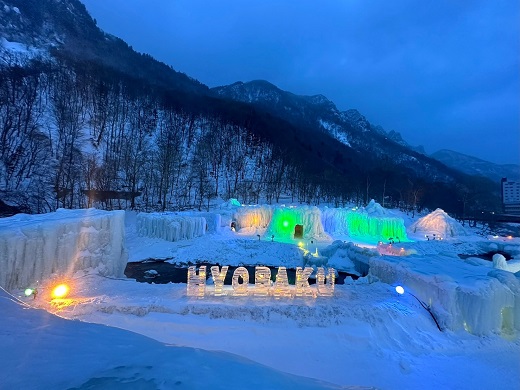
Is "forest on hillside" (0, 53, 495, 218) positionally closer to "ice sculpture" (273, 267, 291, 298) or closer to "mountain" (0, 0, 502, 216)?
"mountain" (0, 0, 502, 216)

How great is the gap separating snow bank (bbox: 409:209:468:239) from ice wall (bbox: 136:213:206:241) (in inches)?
1058

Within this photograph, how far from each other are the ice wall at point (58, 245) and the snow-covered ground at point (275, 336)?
731 millimetres

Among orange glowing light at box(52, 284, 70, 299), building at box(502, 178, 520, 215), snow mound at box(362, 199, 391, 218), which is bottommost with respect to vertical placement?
orange glowing light at box(52, 284, 70, 299)

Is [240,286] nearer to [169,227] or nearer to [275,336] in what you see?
[275,336]

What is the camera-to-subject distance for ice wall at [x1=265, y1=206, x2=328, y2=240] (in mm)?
30719

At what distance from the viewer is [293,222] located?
31.0 m

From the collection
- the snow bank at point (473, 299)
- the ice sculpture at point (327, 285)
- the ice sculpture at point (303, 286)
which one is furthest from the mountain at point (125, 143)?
the snow bank at point (473, 299)

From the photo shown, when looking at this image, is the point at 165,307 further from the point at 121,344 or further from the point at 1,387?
the point at 1,387

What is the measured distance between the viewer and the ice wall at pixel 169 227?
1056 inches

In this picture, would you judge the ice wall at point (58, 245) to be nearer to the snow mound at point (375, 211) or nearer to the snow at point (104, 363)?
the snow at point (104, 363)

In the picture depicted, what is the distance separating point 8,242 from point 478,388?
549 inches

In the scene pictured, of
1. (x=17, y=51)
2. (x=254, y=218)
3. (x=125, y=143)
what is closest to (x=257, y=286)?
(x=254, y=218)

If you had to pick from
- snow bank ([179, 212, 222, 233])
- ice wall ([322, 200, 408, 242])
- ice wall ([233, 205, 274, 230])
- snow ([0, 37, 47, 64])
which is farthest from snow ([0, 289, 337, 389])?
snow ([0, 37, 47, 64])

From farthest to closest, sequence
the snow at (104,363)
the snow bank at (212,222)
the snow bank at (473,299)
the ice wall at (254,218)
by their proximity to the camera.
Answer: the ice wall at (254,218) → the snow bank at (212,222) → the snow bank at (473,299) → the snow at (104,363)
